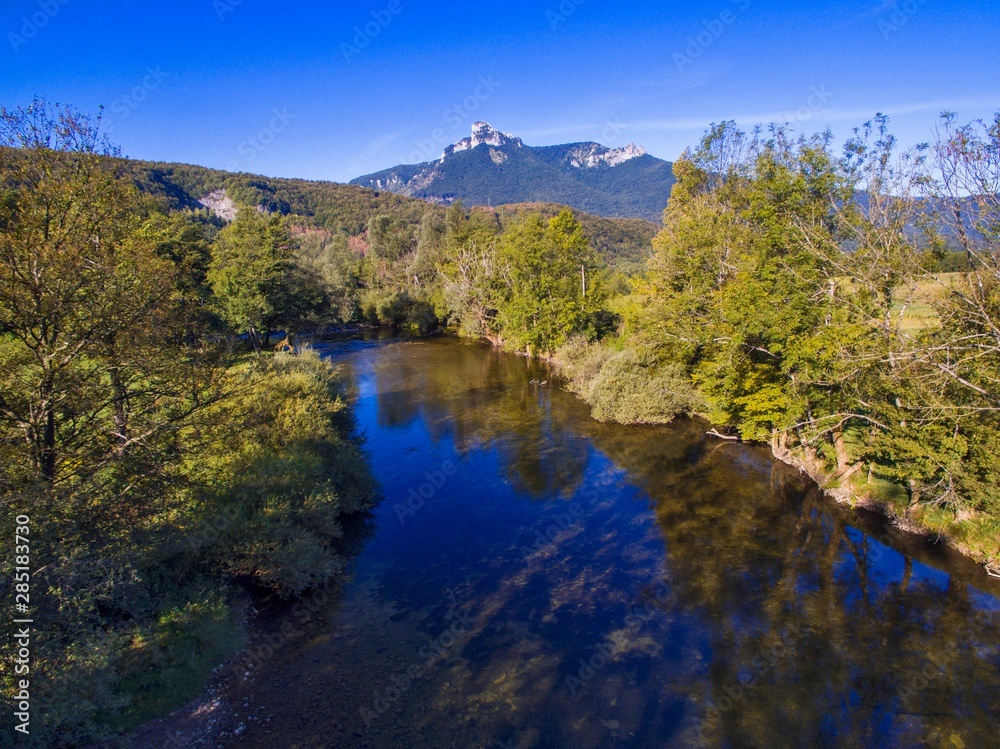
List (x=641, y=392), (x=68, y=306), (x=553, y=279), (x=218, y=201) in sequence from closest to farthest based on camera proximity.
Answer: (x=68, y=306)
(x=641, y=392)
(x=553, y=279)
(x=218, y=201)

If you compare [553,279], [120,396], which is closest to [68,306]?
[120,396]

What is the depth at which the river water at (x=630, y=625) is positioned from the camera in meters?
11.1

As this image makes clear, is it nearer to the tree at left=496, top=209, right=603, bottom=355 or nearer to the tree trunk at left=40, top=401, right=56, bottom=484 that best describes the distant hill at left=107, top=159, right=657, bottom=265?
the tree at left=496, top=209, right=603, bottom=355

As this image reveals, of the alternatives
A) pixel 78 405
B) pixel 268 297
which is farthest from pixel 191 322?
pixel 268 297

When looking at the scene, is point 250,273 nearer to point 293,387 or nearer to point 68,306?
point 293,387

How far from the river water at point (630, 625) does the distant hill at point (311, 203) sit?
104m

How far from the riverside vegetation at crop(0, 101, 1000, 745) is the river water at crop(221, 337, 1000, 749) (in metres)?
2.04

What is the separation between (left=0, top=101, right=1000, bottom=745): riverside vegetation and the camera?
9.98 m

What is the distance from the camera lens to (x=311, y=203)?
550ft

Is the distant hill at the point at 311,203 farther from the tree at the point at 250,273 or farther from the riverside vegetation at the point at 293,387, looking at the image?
the riverside vegetation at the point at 293,387

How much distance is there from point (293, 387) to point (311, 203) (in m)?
164

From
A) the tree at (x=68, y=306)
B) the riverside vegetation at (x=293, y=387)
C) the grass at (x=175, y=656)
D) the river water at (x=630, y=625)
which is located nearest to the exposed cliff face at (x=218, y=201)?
the riverside vegetation at (x=293, y=387)

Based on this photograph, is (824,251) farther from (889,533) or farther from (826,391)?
(889,533)

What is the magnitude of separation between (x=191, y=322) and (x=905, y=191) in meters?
24.0
